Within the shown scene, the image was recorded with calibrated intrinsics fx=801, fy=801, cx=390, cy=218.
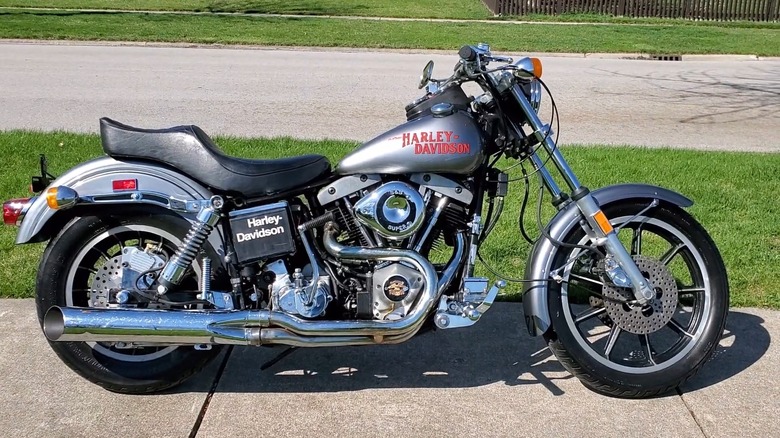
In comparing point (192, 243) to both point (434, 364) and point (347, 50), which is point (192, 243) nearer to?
point (434, 364)

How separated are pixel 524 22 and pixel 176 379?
53.8 feet

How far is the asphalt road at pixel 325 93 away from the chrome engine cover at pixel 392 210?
479cm

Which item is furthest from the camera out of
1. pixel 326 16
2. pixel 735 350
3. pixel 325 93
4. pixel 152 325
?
pixel 326 16

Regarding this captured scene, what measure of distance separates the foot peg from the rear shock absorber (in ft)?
3.47

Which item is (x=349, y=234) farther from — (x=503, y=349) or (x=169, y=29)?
(x=169, y=29)

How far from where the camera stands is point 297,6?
66.7ft

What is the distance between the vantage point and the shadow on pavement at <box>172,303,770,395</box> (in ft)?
12.4

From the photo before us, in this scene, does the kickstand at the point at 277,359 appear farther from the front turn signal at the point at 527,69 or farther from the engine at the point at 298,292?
the front turn signal at the point at 527,69

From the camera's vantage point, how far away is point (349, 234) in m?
3.60

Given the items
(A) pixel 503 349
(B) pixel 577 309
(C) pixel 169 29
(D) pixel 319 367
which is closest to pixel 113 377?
(D) pixel 319 367

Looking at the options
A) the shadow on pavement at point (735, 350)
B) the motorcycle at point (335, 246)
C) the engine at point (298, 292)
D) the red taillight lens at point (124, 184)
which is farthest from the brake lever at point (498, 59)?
the shadow on pavement at point (735, 350)

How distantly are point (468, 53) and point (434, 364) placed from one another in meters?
1.53

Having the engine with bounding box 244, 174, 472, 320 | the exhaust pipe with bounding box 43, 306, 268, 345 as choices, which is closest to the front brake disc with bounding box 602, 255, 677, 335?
the engine with bounding box 244, 174, 472, 320

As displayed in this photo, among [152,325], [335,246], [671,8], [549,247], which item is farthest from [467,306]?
[671,8]
